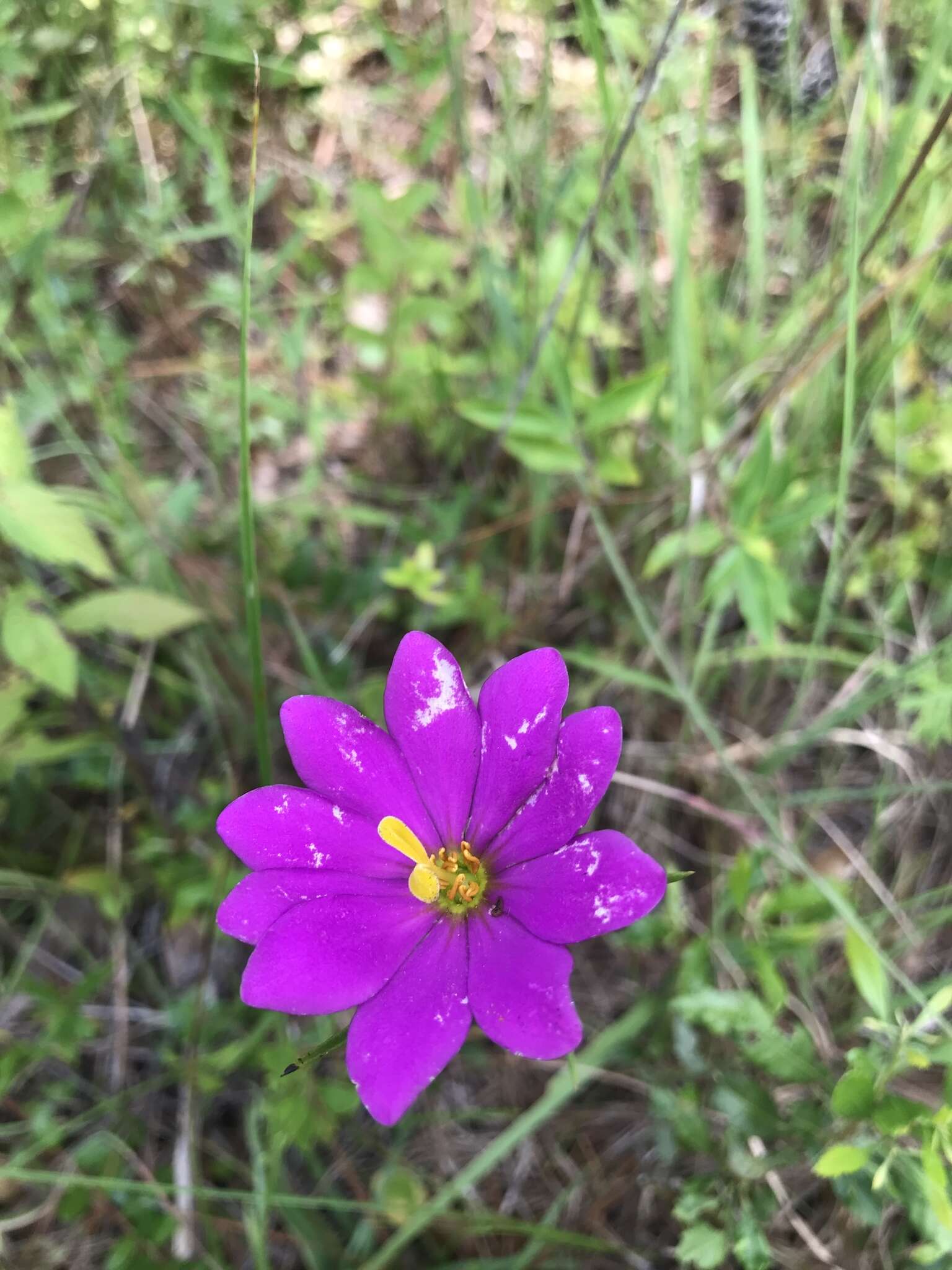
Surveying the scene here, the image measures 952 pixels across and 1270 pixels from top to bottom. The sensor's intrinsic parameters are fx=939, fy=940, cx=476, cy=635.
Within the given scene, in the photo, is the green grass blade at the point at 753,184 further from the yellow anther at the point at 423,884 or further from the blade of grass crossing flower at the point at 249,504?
the yellow anther at the point at 423,884

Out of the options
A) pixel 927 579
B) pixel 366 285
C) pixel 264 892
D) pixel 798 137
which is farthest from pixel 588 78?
pixel 264 892

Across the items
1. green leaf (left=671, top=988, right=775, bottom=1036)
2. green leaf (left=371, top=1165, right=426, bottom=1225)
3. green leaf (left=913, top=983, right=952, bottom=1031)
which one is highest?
green leaf (left=913, top=983, right=952, bottom=1031)

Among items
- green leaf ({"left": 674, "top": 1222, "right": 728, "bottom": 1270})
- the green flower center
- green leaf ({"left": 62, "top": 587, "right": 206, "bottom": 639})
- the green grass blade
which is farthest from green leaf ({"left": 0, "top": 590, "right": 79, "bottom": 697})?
the green grass blade

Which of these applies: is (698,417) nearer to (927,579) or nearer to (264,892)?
(927,579)

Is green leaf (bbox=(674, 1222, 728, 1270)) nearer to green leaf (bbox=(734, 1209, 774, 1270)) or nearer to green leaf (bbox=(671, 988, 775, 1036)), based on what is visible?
green leaf (bbox=(734, 1209, 774, 1270))

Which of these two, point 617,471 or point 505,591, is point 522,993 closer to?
point 617,471
